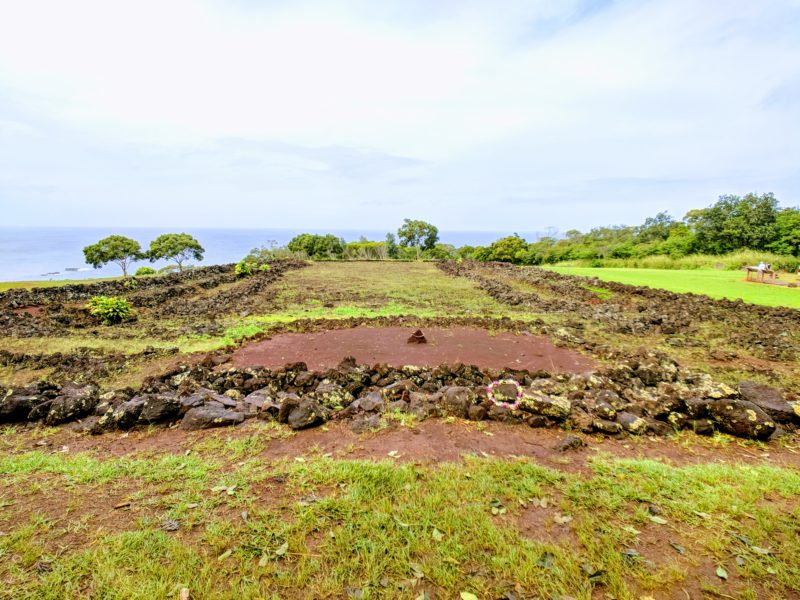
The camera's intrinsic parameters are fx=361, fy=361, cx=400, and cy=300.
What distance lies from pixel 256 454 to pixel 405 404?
72.2 inches

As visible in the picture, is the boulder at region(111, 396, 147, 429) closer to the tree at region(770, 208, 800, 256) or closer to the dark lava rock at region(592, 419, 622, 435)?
the dark lava rock at region(592, 419, 622, 435)

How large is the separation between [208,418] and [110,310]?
30.7ft

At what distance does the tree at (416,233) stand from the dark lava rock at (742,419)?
44316 mm

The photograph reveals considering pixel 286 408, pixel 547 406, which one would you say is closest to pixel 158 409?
pixel 286 408

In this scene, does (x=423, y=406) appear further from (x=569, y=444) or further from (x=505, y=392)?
(x=569, y=444)

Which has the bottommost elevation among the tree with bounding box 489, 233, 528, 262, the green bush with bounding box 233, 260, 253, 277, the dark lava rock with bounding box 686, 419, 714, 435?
the dark lava rock with bounding box 686, 419, 714, 435

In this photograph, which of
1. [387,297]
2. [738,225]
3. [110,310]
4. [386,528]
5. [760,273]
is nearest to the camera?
[386,528]

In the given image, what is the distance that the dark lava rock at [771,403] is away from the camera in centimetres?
429

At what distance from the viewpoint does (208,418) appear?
420 centimetres

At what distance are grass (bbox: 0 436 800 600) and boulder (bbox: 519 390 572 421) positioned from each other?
802 mm

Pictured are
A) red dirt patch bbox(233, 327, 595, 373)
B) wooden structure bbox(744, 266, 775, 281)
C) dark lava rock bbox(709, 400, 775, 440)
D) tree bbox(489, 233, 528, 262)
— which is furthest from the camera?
tree bbox(489, 233, 528, 262)

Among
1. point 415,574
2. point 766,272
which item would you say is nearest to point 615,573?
point 415,574

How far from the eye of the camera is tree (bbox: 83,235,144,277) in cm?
2947

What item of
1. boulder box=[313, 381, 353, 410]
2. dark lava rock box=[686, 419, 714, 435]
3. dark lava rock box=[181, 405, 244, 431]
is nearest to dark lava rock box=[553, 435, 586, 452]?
dark lava rock box=[686, 419, 714, 435]
